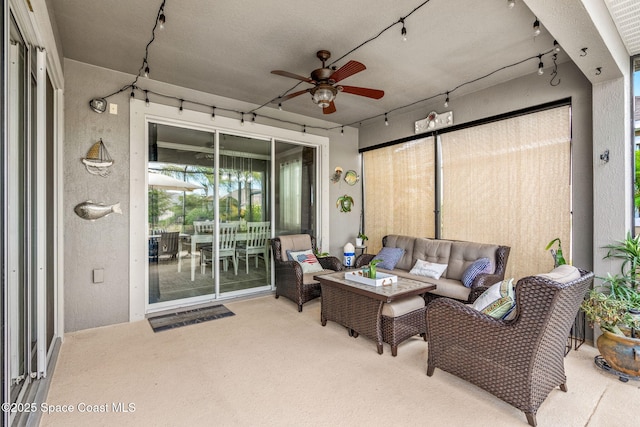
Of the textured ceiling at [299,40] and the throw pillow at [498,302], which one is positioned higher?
the textured ceiling at [299,40]

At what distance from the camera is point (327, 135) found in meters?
5.66

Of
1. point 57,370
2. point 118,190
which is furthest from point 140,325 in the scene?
point 118,190


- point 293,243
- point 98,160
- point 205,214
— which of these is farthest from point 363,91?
point 98,160

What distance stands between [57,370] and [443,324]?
123 inches

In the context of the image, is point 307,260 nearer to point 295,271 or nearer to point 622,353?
point 295,271

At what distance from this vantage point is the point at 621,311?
2.52 metres

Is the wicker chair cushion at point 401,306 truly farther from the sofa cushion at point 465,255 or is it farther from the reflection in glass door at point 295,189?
the reflection in glass door at point 295,189

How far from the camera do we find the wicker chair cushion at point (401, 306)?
282cm

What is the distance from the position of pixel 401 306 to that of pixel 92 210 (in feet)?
11.3

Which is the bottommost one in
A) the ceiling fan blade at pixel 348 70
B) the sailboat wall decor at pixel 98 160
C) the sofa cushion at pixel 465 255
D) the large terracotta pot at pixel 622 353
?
the large terracotta pot at pixel 622 353

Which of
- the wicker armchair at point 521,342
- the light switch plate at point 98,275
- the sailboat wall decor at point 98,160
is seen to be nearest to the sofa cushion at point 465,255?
the wicker armchair at point 521,342

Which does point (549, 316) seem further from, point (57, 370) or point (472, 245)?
point (57, 370)

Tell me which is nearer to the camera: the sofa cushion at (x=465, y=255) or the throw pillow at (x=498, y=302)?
the throw pillow at (x=498, y=302)

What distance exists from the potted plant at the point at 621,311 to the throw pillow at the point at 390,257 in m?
2.07
